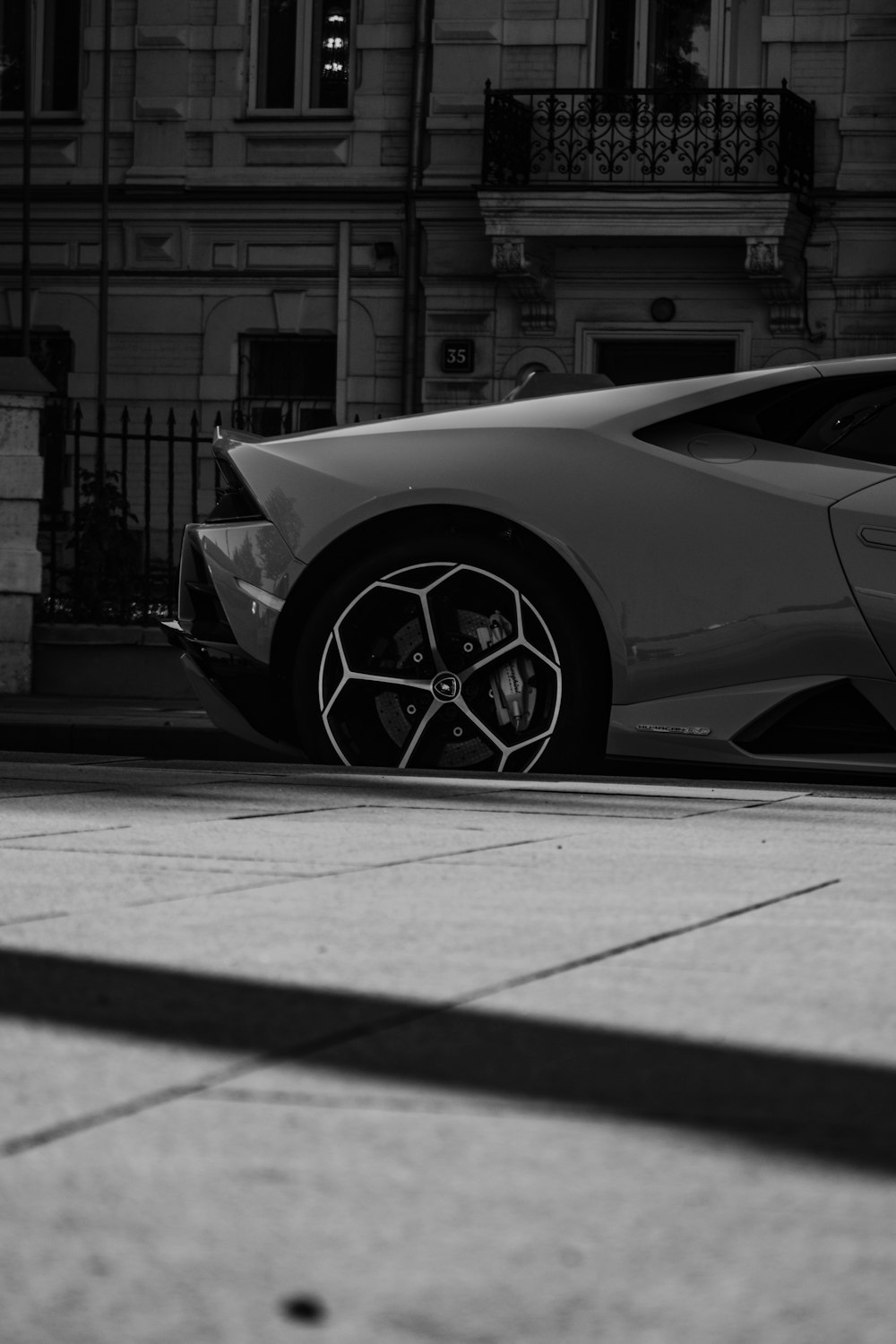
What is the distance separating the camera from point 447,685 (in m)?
5.30

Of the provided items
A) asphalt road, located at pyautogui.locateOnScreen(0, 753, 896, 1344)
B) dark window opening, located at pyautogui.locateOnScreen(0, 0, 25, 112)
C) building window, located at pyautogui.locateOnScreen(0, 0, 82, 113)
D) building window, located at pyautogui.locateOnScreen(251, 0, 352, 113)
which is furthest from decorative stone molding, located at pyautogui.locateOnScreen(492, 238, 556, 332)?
asphalt road, located at pyautogui.locateOnScreen(0, 753, 896, 1344)

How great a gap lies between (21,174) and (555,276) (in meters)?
5.50

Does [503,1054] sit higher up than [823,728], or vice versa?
[503,1054]

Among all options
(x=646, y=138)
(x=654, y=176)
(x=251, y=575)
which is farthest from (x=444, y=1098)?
(x=646, y=138)

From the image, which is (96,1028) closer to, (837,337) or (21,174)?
(837,337)

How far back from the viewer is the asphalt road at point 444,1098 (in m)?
1.28

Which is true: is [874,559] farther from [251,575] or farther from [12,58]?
[12,58]

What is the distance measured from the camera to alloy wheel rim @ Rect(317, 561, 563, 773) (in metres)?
5.29

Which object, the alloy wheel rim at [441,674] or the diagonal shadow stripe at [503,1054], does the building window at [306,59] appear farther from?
the diagonal shadow stripe at [503,1054]

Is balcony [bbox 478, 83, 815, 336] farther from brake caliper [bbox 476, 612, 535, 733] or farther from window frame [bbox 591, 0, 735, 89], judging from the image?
brake caliper [bbox 476, 612, 535, 733]

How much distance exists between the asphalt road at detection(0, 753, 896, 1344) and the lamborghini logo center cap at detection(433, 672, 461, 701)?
1.78 metres

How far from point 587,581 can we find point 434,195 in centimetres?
1617

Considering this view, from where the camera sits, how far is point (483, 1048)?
6.47 ft

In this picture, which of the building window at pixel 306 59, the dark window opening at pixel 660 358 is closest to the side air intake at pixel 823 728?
the dark window opening at pixel 660 358
